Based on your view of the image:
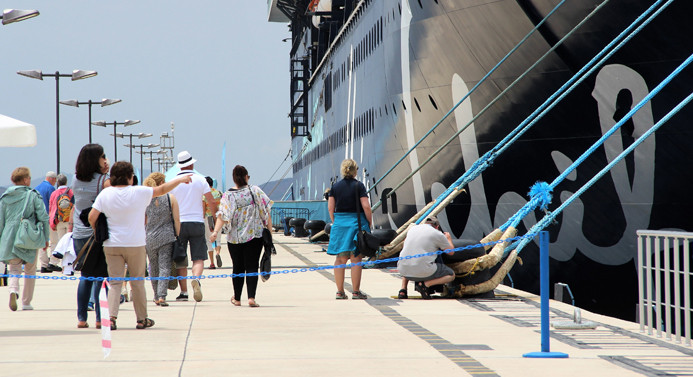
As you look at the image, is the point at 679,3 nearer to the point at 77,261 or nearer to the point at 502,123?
the point at 502,123

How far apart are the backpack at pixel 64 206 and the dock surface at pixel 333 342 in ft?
10.8

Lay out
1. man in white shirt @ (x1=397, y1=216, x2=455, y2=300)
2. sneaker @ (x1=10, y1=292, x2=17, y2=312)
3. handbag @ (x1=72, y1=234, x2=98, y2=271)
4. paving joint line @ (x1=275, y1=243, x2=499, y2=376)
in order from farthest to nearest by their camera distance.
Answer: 1. man in white shirt @ (x1=397, y1=216, x2=455, y2=300)
2. sneaker @ (x1=10, y1=292, x2=17, y2=312)
3. handbag @ (x1=72, y1=234, x2=98, y2=271)
4. paving joint line @ (x1=275, y1=243, x2=499, y2=376)

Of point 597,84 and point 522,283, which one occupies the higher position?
point 597,84

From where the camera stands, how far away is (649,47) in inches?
578

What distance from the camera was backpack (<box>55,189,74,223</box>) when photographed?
1498 cm

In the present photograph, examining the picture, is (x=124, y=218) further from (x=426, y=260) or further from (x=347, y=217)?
(x=426, y=260)

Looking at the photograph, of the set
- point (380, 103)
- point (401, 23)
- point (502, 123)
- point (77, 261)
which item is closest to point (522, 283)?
point (502, 123)

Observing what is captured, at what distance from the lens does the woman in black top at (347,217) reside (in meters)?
11.5

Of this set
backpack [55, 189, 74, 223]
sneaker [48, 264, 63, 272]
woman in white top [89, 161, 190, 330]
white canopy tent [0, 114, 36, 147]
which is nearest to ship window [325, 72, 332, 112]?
sneaker [48, 264, 63, 272]

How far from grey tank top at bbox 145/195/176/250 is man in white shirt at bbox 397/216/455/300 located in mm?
2903

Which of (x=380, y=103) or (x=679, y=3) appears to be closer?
(x=679, y=3)

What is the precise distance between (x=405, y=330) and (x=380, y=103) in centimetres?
1867

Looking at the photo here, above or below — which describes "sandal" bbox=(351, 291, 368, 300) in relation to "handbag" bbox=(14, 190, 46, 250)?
below

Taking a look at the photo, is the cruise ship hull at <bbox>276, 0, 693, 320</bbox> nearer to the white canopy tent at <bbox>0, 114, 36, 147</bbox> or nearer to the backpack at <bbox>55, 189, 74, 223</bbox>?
the backpack at <bbox>55, 189, 74, 223</bbox>
